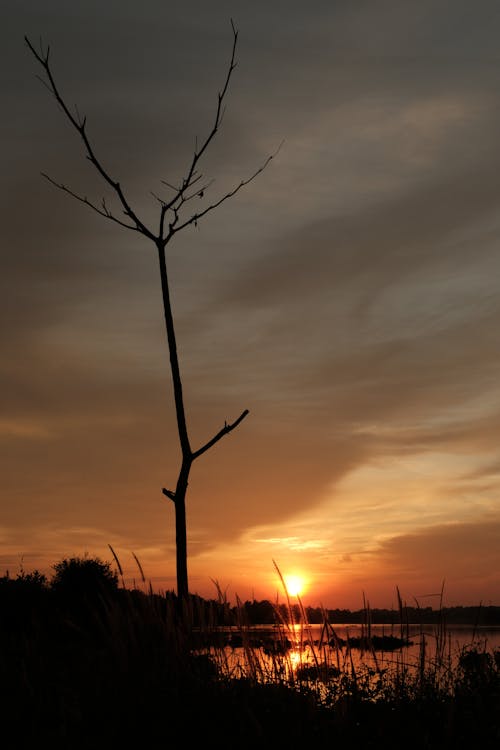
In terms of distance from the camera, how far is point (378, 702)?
799 centimetres

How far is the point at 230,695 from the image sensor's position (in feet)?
24.9

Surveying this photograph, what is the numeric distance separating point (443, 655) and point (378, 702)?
0.78 metres

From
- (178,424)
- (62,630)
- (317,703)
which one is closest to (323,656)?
(317,703)

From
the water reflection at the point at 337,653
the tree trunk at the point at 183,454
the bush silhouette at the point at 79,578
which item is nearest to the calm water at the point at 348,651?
the water reflection at the point at 337,653

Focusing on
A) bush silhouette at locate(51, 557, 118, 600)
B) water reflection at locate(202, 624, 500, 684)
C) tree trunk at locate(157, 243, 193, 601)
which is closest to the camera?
water reflection at locate(202, 624, 500, 684)

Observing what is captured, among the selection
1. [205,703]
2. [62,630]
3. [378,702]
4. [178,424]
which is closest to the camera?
[205,703]

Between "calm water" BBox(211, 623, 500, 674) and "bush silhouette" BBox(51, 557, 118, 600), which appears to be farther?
"bush silhouette" BBox(51, 557, 118, 600)

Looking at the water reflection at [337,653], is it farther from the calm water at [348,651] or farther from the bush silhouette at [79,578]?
the bush silhouette at [79,578]

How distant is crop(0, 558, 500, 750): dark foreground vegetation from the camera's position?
Answer: 7.04 m

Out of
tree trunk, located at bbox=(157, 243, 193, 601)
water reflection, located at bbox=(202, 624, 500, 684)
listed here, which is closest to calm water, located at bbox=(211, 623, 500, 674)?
water reflection, located at bbox=(202, 624, 500, 684)

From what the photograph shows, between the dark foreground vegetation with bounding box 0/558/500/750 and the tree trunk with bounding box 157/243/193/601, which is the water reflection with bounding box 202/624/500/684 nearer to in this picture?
the dark foreground vegetation with bounding box 0/558/500/750

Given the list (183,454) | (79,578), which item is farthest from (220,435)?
(79,578)

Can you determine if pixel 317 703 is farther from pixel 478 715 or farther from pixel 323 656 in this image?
pixel 478 715

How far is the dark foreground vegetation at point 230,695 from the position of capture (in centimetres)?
704
